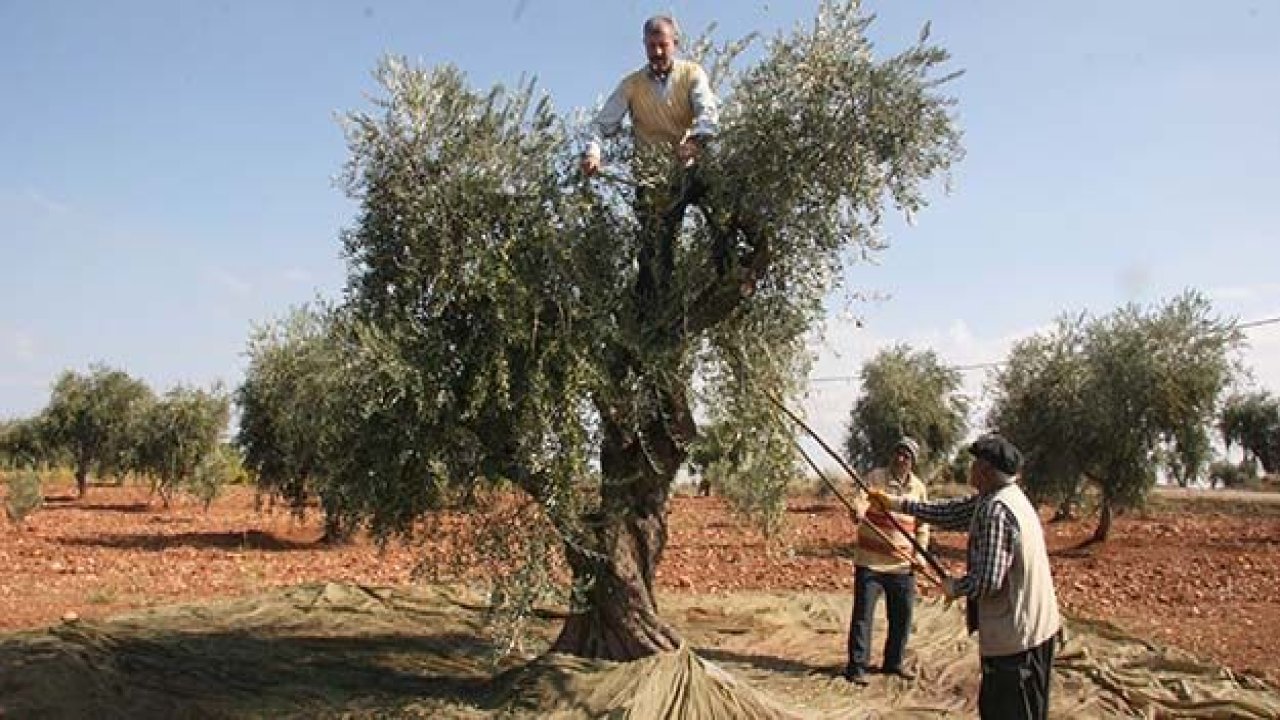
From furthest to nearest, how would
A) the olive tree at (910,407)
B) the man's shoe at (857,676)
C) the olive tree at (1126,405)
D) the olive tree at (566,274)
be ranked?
the olive tree at (910,407) → the olive tree at (1126,405) → the man's shoe at (857,676) → the olive tree at (566,274)

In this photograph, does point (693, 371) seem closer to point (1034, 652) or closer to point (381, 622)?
point (1034, 652)

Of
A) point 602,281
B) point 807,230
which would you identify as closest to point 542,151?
point 602,281

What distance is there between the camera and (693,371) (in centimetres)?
995

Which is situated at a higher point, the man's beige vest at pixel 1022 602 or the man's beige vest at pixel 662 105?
the man's beige vest at pixel 662 105

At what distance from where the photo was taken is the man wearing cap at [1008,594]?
686 cm

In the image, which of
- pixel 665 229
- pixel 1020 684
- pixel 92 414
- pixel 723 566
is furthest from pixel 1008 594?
pixel 92 414

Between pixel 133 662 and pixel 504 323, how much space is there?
4.87 m

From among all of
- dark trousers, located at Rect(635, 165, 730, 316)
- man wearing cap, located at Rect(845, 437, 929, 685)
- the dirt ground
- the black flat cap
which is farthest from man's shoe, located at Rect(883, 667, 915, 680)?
dark trousers, located at Rect(635, 165, 730, 316)

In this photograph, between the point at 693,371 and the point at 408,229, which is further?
the point at 693,371

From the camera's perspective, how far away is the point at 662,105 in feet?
31.6

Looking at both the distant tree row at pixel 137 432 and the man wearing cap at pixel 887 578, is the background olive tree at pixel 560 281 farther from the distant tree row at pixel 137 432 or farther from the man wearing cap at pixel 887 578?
the distant tree row at pixel 137 432

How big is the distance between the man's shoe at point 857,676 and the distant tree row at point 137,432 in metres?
30.3

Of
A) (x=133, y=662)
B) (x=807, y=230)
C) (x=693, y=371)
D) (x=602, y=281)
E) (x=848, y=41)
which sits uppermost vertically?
(x=848, y=41)

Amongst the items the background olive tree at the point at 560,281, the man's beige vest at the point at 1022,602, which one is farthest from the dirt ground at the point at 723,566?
the man's beige vest at the point at 1022,602
